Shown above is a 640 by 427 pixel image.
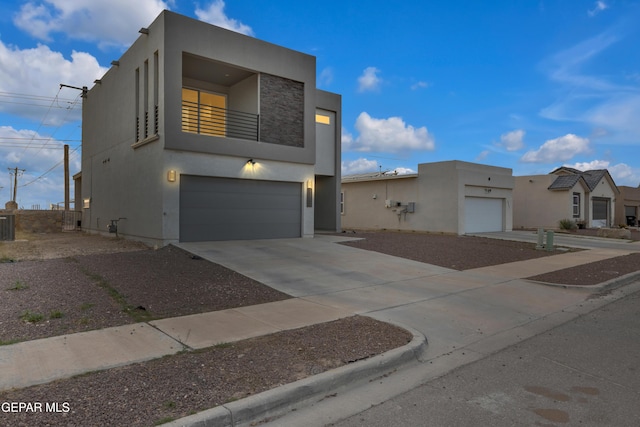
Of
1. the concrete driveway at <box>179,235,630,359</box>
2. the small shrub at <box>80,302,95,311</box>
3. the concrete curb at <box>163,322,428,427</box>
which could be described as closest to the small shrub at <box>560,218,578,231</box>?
the concrete driveway at <box>179,235,630,359</box>

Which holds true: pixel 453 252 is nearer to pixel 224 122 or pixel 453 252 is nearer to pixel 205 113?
pixel 224 122

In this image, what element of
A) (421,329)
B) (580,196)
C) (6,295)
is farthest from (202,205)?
(580,196)

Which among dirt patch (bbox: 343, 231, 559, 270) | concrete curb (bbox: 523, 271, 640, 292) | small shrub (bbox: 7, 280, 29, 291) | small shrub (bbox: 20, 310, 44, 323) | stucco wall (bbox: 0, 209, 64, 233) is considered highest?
stucco wall (bbox: 0, 209, 64, 233)

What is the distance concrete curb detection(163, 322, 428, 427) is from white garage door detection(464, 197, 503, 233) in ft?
65.0

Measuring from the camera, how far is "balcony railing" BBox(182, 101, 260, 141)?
1611 centimetres

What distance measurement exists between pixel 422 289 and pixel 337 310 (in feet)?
8.93

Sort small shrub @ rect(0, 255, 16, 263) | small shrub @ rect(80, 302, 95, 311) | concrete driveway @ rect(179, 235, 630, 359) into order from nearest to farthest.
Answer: concrete driveway @ rect(179, 235, 630, 359) < small shrub @ rect(80, 302, 95, 311) < small shrub @ rect(0, 255, 16, 263)

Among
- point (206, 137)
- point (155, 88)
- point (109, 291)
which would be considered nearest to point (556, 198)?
point (206, 137)

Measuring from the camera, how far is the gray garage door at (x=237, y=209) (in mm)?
14336

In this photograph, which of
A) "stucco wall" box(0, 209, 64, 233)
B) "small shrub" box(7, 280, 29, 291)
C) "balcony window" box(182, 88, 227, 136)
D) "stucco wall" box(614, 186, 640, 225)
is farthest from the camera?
"stucco wall" box(614, 186, 640, 225)

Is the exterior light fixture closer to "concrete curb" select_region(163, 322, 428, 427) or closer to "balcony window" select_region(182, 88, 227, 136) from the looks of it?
"balcony window" select_region(182, 88, 227, 136)

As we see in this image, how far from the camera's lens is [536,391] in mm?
4250

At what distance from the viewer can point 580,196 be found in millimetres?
32344

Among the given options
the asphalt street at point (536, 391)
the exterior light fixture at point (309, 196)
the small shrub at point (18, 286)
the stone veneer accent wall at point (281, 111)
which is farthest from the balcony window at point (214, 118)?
the asphalt street at point (536, 391)
